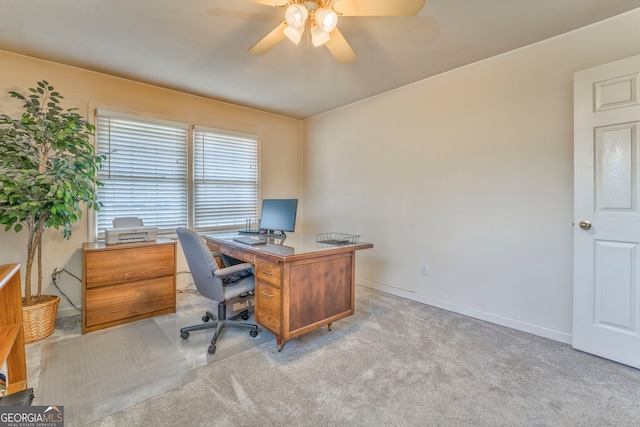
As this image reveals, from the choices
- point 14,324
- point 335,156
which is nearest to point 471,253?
point 335,156

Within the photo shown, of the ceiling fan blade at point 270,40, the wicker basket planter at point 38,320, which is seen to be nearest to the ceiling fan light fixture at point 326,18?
the ceiling fan blade at point 270,40

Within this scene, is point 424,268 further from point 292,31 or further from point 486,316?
point 292,31

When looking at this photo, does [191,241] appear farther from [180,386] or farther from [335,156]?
[335,156]

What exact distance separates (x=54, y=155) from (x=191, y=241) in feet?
5.45

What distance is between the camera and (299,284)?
218 centimetres

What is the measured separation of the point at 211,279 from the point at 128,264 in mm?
1031

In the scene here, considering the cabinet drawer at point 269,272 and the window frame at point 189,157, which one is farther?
the window frame at point 189,157

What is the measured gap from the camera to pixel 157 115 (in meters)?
3.29

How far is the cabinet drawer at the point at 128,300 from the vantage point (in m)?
2.50

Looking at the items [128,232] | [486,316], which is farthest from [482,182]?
[128,232]

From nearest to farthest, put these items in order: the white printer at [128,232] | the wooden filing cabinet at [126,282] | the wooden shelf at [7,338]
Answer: the wooden shelf at [7,338], the wooden filing cabinet at [126,282], the white printer at [128,232]

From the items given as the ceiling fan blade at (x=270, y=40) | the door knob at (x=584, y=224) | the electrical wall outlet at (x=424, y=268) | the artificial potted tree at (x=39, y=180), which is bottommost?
the electrical wall outlet at (x=424, y=268)

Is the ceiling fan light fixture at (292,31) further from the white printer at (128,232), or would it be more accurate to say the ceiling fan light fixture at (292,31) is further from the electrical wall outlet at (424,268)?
the electrical wall outlet at (424,268)

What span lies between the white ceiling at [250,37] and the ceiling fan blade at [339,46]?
28cm
